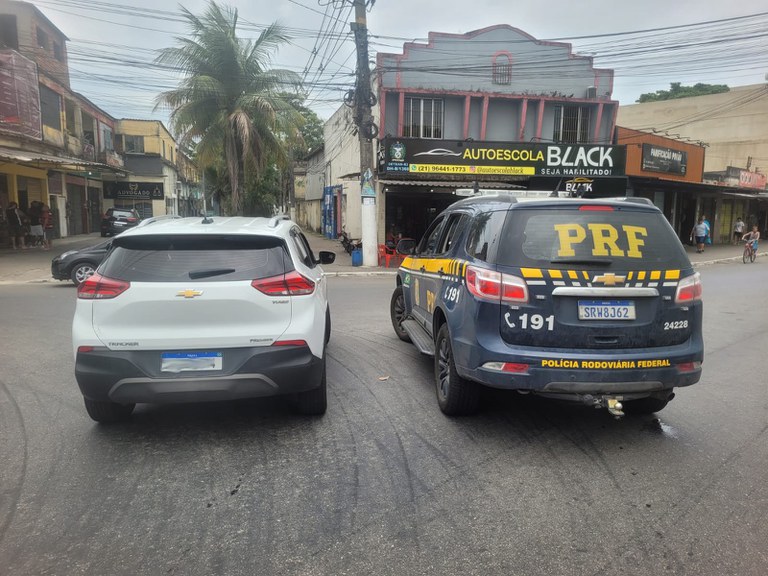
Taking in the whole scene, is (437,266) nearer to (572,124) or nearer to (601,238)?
(601,238)

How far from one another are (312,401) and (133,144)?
139 ft

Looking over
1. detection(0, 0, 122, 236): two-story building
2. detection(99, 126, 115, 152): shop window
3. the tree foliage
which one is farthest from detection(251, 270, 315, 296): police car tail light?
the tree foliage

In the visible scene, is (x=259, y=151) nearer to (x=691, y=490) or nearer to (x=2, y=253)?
(x=2, y=253)

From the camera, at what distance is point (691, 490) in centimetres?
333

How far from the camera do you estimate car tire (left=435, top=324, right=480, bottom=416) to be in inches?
170

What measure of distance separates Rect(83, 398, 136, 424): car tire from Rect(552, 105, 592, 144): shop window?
21.7m

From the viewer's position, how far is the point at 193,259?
12.8 feet

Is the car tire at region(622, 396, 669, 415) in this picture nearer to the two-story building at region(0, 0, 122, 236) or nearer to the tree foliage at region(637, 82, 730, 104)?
the two-story building at region(0, 0, 122, 236)

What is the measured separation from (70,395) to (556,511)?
14.2 ft

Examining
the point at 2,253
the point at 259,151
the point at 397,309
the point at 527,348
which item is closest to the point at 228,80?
the point at 259,151

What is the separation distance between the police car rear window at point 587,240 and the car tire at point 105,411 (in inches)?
124

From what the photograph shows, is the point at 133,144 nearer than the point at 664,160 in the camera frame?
No

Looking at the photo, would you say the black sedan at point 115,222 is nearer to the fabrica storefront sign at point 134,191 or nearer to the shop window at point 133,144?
the fabrica storefront sign at point 134,191

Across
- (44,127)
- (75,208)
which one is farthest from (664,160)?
(75,208)
